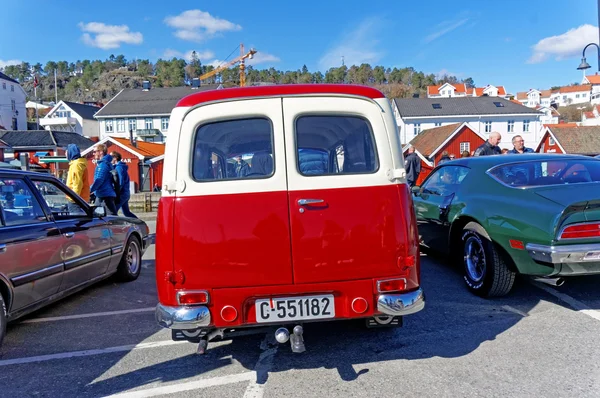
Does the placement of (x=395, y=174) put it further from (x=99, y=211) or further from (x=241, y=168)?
(x=99, y=211)

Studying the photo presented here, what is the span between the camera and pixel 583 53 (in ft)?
46.4

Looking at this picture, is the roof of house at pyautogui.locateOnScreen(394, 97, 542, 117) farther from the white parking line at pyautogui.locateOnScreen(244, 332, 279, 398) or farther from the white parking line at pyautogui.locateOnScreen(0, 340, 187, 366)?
the white parking line at pyautogui.locateOnScreen(0, 340, 187, 366)

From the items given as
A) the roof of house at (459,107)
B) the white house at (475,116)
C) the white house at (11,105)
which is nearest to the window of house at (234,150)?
the white house at (475,116)

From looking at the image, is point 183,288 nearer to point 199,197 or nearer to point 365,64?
point 199,197

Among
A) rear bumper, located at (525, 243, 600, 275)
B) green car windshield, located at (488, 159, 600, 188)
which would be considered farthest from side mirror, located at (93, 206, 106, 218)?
rear bumper, located at (525, 243, 600, 275)

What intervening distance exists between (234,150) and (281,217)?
Answer: 617 millimetres

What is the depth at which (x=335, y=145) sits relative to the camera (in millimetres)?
3043

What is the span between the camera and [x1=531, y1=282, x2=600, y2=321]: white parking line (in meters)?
4.21

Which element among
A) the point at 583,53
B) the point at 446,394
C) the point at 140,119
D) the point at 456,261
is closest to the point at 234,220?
the point at 446,394

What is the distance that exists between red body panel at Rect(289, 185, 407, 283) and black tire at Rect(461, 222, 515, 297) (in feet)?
6.86

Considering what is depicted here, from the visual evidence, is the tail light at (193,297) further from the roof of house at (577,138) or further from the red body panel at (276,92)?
the roof of house at (577,138)

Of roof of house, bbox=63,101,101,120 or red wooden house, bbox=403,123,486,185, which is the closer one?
red wooden house, bbox=403,123,486,185

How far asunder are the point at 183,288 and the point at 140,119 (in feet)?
209

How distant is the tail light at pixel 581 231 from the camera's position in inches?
150
